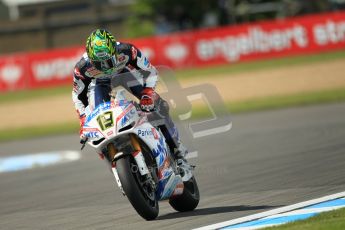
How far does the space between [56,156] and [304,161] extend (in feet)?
21.1

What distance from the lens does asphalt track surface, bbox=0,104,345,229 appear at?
8.89 metres

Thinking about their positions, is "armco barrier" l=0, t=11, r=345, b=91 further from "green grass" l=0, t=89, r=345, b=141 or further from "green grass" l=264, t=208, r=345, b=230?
"green grass" l=264, t=208, r=345, b=230

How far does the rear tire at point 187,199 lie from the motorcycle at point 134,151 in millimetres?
298

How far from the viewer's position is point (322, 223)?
23.8ft

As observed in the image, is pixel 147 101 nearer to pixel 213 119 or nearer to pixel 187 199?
pixel 187 199

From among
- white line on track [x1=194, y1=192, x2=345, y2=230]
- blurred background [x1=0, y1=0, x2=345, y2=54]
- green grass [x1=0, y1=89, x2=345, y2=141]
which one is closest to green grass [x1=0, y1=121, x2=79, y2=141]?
green grass [x1=0, y1=89, x2=345, y2=141]

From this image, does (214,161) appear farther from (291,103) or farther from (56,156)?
(291,103)

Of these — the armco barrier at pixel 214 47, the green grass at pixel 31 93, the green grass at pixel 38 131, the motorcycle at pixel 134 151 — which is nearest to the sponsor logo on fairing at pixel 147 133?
the motorcycle at pixel 134 151

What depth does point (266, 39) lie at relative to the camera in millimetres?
35875

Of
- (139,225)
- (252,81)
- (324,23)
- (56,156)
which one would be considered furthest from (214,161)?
(324,23)

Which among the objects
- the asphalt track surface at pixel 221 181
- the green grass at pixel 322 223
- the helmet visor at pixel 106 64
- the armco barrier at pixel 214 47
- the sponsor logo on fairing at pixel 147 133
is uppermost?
the helmet visor at pixel 106 64

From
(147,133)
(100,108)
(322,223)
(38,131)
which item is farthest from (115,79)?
(38,131)

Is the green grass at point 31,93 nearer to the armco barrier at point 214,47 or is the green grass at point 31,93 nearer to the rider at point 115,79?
the armco barrier at point 214,47

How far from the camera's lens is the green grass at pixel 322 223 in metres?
7.05
